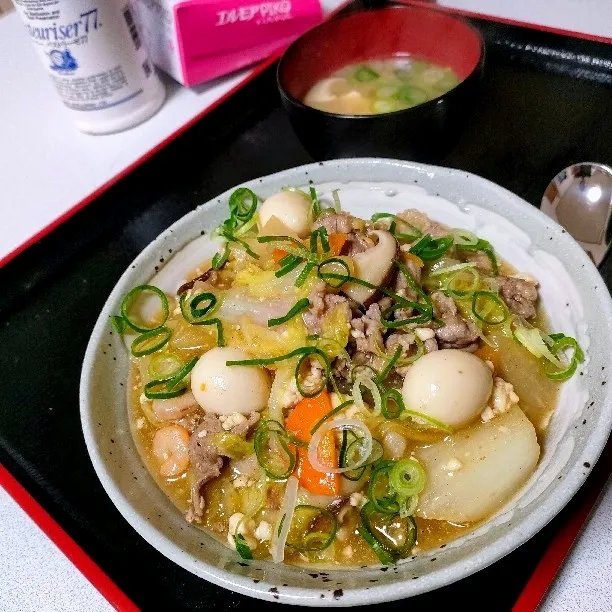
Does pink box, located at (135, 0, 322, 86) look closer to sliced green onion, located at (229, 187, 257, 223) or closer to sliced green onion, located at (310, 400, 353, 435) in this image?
sliced green onion, located at (229, 187, 257, 223)

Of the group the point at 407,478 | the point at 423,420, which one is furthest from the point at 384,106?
the point at 407,478

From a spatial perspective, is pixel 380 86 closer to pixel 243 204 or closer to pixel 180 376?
pixel 243 204

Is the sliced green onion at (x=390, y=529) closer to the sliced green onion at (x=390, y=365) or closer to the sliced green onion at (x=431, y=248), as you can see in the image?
the sliced green onion at (x=390, y=365)

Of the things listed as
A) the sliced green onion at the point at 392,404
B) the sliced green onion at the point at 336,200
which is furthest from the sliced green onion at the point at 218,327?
the sliced green onion at the point at 336,200

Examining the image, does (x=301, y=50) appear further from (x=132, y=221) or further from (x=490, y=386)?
(x=490, y=386)

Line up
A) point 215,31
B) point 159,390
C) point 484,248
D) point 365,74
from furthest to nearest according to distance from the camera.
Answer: point 215,31 → point 365,74 → point 484,248 → point 159,390
